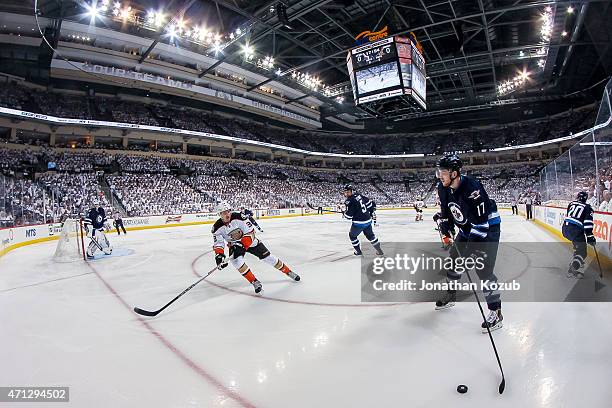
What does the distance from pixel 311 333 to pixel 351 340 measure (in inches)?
15.6

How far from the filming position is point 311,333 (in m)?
3.05

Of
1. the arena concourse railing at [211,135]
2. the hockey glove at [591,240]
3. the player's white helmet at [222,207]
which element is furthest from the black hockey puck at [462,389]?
the arena concourse railing at [211,135]

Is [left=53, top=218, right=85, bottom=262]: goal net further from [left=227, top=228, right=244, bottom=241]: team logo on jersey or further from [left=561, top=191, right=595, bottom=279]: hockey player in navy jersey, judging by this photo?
[left=561, top=191, right=595, bottom=279]: hockey player in navy jersey

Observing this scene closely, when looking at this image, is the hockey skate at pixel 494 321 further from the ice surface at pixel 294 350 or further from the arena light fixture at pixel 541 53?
the arena light fixture at pixel 541 53

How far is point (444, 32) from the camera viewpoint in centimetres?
1892

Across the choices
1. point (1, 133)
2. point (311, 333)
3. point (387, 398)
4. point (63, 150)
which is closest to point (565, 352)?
point (387, 398)

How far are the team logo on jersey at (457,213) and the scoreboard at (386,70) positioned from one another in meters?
12.3

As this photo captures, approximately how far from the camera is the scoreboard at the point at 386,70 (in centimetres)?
1416

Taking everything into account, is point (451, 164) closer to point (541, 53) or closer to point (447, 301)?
point (447, 301)

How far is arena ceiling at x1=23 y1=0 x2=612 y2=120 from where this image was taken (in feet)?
51.4

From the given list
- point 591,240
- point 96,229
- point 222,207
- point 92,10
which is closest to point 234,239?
point 222,207

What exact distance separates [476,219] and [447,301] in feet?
3.65

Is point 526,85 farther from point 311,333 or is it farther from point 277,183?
point 311,333

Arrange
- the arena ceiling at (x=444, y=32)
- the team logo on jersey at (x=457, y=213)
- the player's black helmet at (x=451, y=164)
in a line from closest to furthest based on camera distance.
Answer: the player's black helmet at (x=451, y=164), the team logo on jersey at (x=457, y=213), the arena ceiling at (x=444, y=32)
